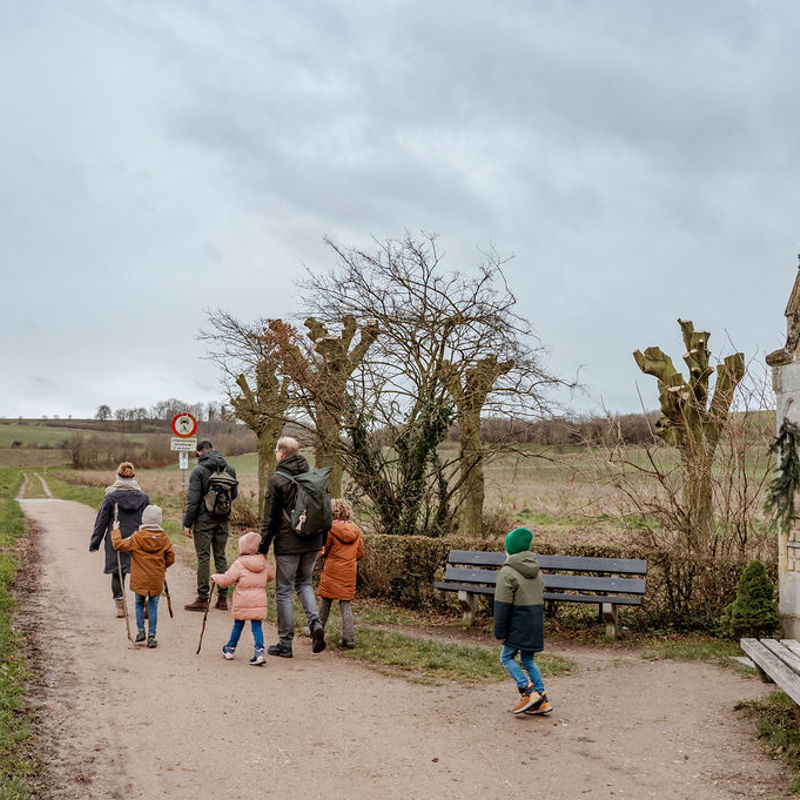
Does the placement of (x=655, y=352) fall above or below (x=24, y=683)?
above

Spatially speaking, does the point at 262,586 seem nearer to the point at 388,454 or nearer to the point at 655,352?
the point at 388,454

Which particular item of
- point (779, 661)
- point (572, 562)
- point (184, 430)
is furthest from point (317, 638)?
point (184, 430)

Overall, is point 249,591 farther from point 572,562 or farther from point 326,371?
point 326,371

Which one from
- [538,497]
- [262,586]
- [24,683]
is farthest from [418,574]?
[538,497]

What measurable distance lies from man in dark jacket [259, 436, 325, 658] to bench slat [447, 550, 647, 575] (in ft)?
9.76

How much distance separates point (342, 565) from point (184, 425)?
1094 centimetres

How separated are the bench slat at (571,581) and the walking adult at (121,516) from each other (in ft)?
13.0

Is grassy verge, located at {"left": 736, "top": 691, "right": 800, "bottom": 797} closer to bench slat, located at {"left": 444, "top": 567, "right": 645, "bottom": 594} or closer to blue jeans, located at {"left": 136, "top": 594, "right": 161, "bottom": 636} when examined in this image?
bench slat, located at {"left": 444, "top": 567, "right": 645, "bottom": 594}

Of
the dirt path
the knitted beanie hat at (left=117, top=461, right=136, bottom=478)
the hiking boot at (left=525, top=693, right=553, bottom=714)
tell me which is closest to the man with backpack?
the knitted beanie hat at (left=117, top=461, right=136, bottom=478)

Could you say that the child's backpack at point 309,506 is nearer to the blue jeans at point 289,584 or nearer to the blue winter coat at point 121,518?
the blue jeans at point 289,584

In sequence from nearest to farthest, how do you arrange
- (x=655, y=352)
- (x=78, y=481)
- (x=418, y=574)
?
(x=418, y=574) < (x=655, y=352) < (x=78, y=481)

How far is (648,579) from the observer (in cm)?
1006

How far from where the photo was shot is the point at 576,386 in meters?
13.5

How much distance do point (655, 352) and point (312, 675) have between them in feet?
31.2
